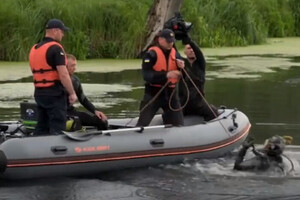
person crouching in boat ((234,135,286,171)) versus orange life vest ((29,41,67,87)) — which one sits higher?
orange life vest ((29,41,67,87))

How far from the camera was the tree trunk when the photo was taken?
2116 centimetres

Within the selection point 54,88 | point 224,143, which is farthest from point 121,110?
point 54,88

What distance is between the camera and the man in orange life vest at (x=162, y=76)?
29.9 ft

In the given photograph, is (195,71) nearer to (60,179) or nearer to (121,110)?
(60,179)

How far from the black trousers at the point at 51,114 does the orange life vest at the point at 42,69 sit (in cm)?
16

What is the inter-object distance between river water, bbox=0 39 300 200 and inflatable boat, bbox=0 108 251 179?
0.12 meters

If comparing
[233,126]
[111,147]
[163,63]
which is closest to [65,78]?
[111,147]

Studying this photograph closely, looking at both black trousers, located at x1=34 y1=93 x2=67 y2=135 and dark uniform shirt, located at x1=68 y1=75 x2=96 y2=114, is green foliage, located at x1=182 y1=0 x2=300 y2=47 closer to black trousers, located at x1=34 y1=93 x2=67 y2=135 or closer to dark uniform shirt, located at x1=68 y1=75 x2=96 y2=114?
dark uniform shirt, located at x1=68 y1=75 x2=96 y2=114

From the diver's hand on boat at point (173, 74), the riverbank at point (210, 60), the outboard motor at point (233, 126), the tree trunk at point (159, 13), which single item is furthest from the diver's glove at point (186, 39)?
the tree trunk at point (159, 13)

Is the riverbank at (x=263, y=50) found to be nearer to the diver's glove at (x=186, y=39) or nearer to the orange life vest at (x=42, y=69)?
the diver's glove at (x=186, y=39)

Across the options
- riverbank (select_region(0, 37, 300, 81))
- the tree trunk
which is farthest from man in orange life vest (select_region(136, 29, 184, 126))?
the tree trunk

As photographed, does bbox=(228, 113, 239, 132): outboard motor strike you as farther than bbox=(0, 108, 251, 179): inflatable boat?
Yes

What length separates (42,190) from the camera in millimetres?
7828

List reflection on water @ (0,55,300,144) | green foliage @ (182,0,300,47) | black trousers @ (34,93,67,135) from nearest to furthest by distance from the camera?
1. black trousers @ (34,93,67,135)
2. reflection on water @ (0,55,300,144)
3. green foliage @ (182,0,300,47)
